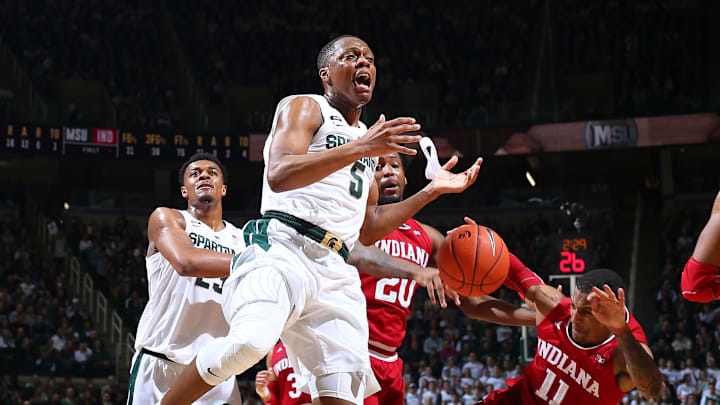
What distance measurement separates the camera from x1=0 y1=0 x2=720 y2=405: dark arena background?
16.1 m

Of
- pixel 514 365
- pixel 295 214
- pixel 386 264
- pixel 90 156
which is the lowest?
pixel 514 365

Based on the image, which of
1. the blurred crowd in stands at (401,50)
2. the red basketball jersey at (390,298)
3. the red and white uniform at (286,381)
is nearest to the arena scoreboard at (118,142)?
the blurred crowd in stands at (401,50)

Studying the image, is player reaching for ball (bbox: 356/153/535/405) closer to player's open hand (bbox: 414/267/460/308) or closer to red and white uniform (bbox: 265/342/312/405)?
red and white uniform (bbox: 265/342/312/405)

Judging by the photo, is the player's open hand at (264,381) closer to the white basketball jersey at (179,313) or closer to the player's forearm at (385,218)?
the white basketball jersey at (179,313)

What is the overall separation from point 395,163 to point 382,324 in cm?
112

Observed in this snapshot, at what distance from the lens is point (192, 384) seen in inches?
135

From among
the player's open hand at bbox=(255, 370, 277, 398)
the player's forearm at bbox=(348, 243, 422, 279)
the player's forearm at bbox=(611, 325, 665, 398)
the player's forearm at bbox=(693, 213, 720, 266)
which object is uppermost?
the player's forearm at bbox=(693, 213, 720, 266)

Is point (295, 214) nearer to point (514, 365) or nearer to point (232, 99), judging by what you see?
point (514, 365)

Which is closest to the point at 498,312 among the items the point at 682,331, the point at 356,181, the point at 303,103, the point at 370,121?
the point at 356,181

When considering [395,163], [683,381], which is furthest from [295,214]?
[683,381]

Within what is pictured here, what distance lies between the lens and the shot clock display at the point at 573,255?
11.5 meters

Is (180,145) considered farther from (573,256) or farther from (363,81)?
(363,81)

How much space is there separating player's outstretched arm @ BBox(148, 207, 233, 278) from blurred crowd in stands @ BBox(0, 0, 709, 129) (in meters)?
14.0

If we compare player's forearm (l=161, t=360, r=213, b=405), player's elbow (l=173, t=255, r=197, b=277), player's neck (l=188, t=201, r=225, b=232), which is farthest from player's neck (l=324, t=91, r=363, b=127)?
player's neck (l=188, t=201, r=225, b=232)
